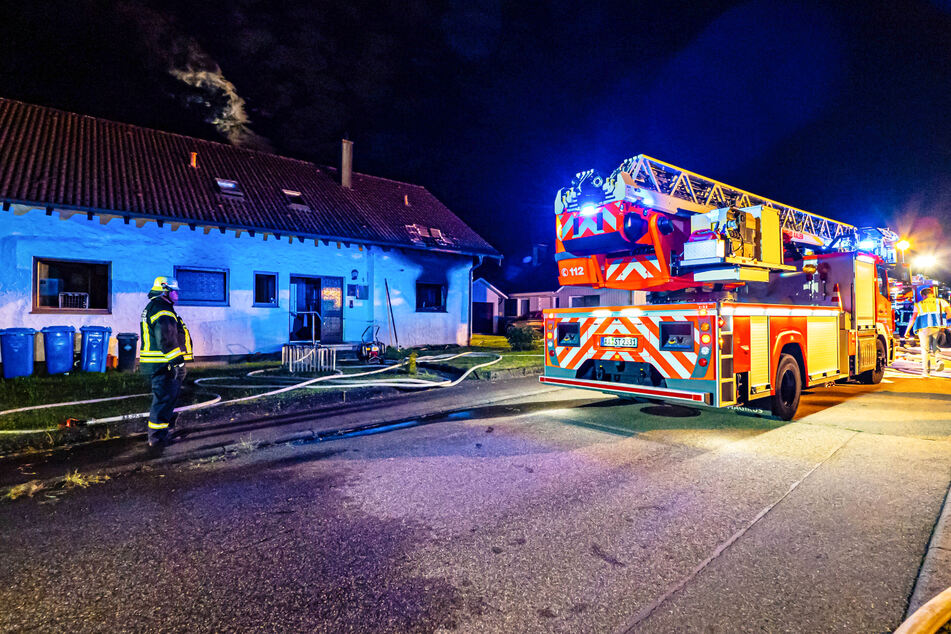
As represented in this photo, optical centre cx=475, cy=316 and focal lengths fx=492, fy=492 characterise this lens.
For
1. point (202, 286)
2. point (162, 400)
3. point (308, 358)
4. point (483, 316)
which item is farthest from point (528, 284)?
point (162, 400)

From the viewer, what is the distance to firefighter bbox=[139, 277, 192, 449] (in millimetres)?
5207

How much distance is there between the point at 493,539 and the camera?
3.07 meters

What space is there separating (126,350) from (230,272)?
2942mm

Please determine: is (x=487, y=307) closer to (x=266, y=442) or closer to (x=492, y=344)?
(x=492, y=344)

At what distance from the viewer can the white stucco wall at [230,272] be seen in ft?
33.0

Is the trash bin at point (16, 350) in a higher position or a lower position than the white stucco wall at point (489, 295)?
lower

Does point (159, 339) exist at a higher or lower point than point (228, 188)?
lower

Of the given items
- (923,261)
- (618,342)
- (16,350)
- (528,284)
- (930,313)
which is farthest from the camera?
(528,284)

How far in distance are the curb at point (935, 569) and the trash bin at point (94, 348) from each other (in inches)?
481

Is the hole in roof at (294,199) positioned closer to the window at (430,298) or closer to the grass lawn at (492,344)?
the window at (430,298)

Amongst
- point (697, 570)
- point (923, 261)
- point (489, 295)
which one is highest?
point (489, 295)

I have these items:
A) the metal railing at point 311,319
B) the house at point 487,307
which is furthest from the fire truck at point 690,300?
the house at point 487,307

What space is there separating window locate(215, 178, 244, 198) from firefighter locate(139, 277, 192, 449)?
867 centimetres

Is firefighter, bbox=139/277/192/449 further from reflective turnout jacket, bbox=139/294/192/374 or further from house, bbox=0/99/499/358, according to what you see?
house, bbox=0/99/499/358
